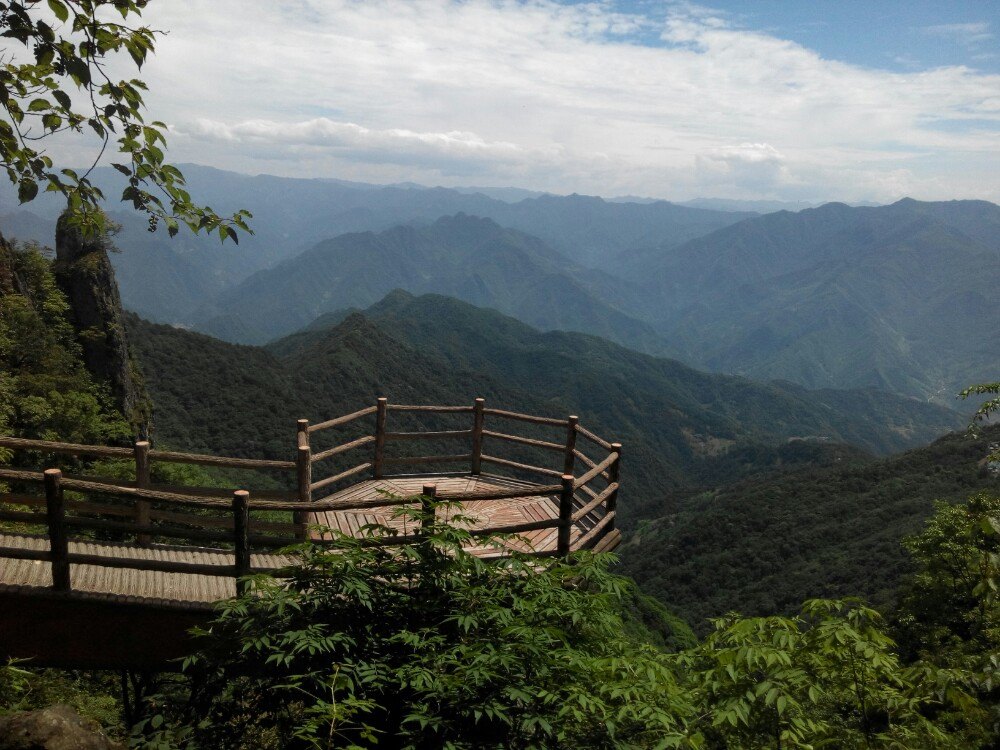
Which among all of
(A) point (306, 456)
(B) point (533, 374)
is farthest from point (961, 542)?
(B) point (533, 374)

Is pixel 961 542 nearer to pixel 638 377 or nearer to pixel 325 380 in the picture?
pixel 325 380

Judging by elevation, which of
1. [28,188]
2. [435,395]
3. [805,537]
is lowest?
[805,537]

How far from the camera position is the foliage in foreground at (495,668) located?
143 inches

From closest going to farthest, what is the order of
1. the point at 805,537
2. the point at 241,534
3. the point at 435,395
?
the point at 241,534
the point at 805,537
the point at 435,395

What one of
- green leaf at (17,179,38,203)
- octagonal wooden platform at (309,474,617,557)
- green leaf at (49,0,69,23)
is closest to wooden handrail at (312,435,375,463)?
octagonal wooden platform at (309,474,617,557)

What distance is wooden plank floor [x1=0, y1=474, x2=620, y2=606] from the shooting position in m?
5.53

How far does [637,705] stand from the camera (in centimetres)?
345

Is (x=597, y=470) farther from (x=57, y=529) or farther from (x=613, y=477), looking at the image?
(x=57, y=529)

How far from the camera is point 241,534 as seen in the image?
212 inches

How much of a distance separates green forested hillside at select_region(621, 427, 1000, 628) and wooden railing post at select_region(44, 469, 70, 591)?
4001 centimetres

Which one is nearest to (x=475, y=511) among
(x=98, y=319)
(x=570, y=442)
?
(x=570, y=442)

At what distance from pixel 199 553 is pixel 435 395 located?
10447 centimetres

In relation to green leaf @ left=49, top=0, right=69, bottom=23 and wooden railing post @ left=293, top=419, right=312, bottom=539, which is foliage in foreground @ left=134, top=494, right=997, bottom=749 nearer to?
wooden railing post @ left=293, top=419, right=312, bottom=539

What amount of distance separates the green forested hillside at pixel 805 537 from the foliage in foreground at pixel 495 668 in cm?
3782
